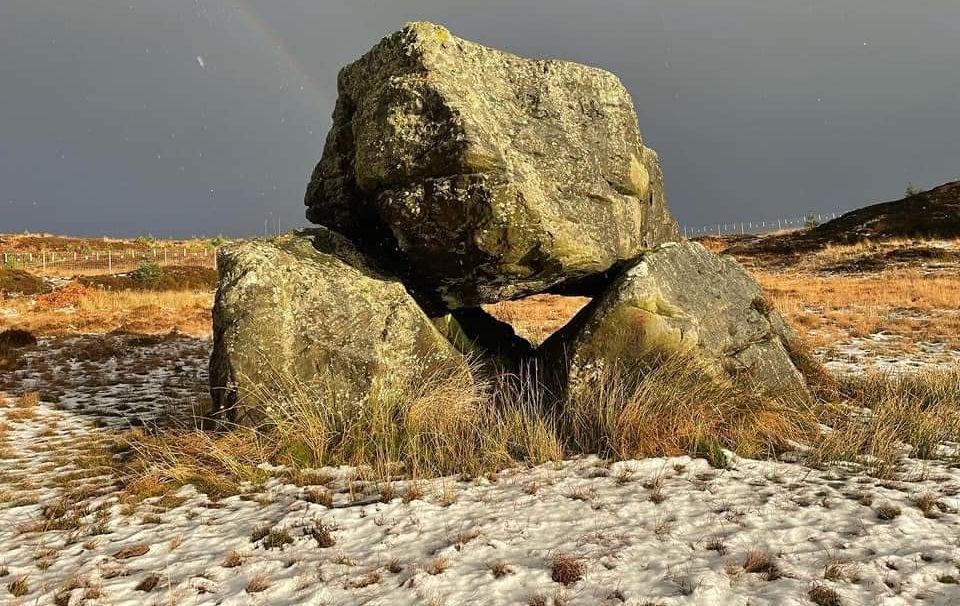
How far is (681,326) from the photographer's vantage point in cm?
754

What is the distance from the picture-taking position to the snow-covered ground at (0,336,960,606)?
3.71 m

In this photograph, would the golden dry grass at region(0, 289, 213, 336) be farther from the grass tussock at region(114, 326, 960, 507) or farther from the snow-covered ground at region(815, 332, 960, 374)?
the snow-covered ground at region(815, 332, 960, 374)

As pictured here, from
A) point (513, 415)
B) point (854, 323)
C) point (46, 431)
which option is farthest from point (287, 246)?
point (854, 323)

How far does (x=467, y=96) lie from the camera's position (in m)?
7.38

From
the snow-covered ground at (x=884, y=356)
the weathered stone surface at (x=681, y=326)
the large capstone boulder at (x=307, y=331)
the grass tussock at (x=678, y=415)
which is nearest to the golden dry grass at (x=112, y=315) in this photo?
the large capstone boulder at (x=307, y=331)

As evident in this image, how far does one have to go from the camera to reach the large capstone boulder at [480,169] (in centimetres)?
711

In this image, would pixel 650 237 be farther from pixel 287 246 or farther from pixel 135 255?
pixel 135 255

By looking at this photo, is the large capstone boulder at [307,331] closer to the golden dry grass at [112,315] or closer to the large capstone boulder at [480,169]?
the large capstone boulder at [480,169]

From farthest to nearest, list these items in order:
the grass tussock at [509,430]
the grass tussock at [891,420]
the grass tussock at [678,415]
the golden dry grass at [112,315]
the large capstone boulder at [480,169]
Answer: the golden dry grass at [112,315]
the large capstone boulder at [480,169]
the grass tussock at [678,415]
the grass tussock at [509,430]
the grass tussock at [891,420]

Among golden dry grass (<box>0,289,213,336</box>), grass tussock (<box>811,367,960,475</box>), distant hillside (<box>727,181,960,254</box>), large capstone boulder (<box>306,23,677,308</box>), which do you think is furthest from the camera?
distant hillside (<box>727,181,960,254</box>)

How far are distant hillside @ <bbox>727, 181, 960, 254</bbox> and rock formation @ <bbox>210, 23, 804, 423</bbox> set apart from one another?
46068 mm

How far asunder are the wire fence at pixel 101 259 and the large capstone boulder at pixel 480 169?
3869 centimetres

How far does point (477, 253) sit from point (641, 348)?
235 cm

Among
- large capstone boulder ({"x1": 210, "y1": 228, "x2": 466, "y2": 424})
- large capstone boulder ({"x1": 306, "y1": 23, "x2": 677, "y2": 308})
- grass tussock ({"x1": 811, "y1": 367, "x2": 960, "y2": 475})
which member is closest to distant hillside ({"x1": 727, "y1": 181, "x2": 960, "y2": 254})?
grass tussock ({"x1": 811, "y1": 367, "x2": 960, "y2": 475})
